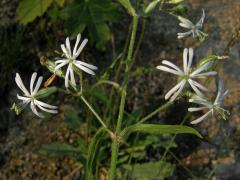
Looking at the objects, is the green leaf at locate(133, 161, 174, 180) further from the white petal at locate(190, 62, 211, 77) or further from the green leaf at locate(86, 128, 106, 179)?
the white petal at locate(190, 62, 211, 77)

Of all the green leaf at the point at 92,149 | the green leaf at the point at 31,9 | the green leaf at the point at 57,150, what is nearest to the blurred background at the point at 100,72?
the green leaf at the point at 31,9

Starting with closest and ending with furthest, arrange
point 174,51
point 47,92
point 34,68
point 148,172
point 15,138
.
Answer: point 47,92 → point 148,172 → point 15,138 → point 34,68 → point 174,51

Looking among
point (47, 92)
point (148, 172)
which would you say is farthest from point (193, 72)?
point (148, 172)

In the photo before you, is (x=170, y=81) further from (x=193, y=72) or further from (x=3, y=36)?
(x=193, y=72)

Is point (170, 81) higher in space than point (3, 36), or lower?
lower

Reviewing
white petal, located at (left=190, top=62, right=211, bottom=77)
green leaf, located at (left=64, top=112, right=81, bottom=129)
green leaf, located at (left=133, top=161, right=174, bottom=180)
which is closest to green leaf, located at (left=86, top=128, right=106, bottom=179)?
white petal, located at (left=190, top=62, right=211, bottom=77)

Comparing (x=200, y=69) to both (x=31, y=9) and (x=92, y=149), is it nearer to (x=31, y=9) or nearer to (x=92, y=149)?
(x=92, y=149)

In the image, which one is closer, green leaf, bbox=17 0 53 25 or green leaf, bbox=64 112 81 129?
green leaf, bbox=17 0 53 25
